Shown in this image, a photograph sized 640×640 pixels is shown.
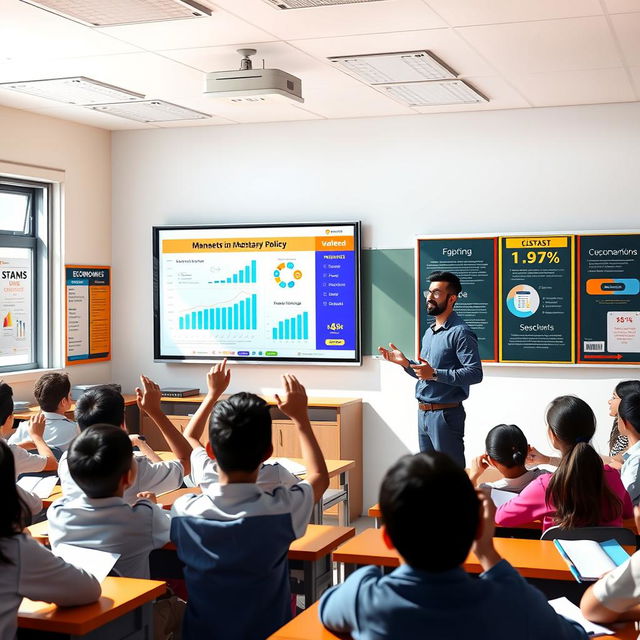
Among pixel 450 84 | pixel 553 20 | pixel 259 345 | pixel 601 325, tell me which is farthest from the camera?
pixel 259 345

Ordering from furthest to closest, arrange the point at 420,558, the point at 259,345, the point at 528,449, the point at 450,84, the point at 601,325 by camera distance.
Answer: the point at 259,345
the point at 601,325
the point at 450,84
the point at 528,449
the point at 420,558

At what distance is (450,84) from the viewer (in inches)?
226

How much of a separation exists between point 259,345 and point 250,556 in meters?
4.73

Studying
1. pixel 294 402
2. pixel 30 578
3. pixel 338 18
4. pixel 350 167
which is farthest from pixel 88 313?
pixel 30 578

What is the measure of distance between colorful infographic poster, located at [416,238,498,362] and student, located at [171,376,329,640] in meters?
4.24

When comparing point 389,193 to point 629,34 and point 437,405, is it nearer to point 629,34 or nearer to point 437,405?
point 437,405

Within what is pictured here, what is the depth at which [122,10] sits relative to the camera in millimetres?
4176

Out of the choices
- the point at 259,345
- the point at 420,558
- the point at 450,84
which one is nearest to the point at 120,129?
the point at 259,345

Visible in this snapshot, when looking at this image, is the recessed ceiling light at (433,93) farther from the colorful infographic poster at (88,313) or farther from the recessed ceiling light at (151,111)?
the colorful infographic poster at (88,313)

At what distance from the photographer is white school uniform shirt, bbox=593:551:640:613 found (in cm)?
197

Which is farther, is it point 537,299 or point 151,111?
point 151,111

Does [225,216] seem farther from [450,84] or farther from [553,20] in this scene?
[553,20]

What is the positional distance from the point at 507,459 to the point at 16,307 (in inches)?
173

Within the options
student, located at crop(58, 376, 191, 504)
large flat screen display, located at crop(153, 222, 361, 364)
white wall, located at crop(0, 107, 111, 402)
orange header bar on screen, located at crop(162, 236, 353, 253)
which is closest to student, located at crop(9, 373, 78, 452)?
student, located at crop(58, 376, 191, 504)
